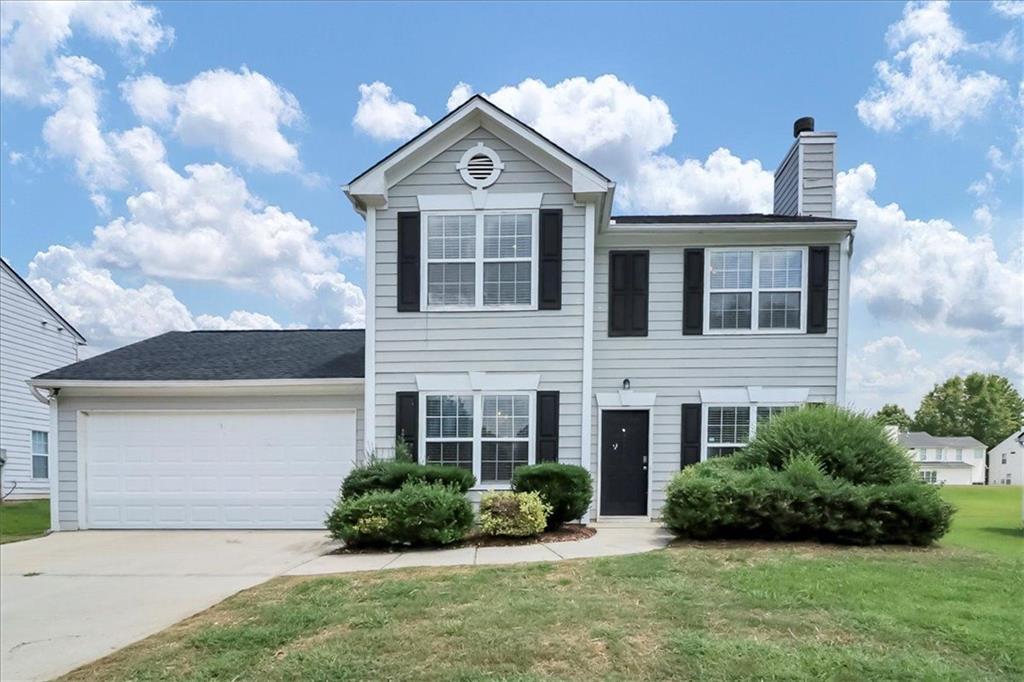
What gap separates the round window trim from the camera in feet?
31.6

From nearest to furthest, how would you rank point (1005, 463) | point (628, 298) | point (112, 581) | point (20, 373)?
point (112, 581)
point (628, 298)
point (20, 373)
point (1005, 463)

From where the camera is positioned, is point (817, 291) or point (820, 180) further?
point (820, 180)

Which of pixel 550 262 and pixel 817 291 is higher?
pixel 550 262

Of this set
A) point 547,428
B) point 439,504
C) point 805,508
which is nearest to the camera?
point 805,508

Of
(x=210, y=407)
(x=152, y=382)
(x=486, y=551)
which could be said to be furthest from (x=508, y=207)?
(x=152, y=382)

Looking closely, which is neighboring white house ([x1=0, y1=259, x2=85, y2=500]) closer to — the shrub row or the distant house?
the shrub row

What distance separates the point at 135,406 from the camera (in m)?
10.4

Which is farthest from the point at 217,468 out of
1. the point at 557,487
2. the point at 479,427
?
the point at 557,487

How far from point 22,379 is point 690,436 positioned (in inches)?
727

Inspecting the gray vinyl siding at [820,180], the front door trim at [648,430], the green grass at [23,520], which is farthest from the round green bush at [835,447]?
the green grass at [23,520]

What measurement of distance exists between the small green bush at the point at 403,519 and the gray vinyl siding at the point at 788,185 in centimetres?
927

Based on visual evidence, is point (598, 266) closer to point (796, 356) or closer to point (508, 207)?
point (508, 207)

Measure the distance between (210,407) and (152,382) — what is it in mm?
1118

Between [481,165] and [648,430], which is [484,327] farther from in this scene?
[648,430]
